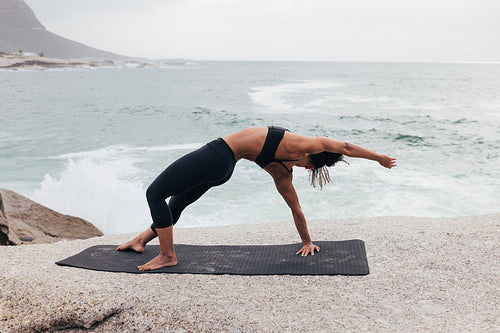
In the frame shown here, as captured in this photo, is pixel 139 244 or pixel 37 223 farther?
pixel 37 223

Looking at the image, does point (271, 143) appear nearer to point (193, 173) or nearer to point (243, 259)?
point (193, 173)

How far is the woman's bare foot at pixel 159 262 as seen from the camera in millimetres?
3865

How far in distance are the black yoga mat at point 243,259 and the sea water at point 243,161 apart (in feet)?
13.0

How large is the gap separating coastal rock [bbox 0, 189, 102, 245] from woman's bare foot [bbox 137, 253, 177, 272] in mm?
2985

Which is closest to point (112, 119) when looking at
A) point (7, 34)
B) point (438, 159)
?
point (438, 159)

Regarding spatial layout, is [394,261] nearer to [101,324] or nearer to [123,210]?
[101,324]

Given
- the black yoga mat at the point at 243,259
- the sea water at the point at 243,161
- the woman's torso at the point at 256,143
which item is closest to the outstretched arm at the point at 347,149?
the woman's torso at the point at 256,143

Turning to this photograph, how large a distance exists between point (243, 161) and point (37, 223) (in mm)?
7500

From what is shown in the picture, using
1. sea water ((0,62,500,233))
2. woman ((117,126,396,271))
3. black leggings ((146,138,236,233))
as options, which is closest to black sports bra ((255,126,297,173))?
woman ((117,126,396,271))

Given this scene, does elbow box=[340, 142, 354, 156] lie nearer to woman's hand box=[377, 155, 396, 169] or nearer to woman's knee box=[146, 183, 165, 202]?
woman's hand box=[377, 155, 396, 169]

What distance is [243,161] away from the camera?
43.4 ft

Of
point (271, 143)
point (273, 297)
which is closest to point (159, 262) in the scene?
point (273, 297)

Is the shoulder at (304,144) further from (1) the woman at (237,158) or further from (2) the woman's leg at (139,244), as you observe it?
(2) the woman's leg at (139,244)

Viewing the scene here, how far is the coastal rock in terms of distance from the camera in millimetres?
6180
